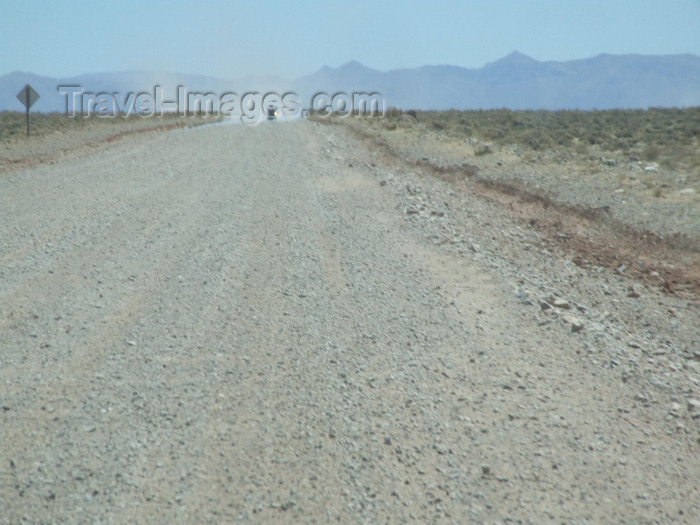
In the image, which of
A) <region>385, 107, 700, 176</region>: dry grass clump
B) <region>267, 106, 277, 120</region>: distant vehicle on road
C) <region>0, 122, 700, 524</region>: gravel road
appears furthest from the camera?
<region>267, 106, 277, 120</region>: distant vehicle on road

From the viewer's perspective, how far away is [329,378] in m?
5.20

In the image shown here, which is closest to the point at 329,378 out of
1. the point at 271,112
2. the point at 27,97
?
the point at 27,97

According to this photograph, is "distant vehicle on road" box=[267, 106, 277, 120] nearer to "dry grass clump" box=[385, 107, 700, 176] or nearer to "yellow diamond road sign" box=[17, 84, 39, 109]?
"dry grass clump" box=[385, 107, 700, 176]

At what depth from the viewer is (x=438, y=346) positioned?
5.84 m

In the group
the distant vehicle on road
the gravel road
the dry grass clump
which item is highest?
the distant vehicle on road

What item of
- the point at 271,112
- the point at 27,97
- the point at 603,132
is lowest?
the point at 603,132

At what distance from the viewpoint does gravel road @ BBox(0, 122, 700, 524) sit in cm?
385

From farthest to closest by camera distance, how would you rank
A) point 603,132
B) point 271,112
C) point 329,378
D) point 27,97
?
point 271,112 → point 603,132 → point 27,97 → point 329,378

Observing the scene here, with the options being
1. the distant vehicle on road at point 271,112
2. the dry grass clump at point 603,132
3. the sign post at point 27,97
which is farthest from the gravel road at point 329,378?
the distant vehicle on road at point 271,112

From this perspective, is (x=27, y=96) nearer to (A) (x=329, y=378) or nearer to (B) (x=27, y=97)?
(B) (x=27, y=97)

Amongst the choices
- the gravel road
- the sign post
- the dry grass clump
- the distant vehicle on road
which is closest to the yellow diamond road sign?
the sign post

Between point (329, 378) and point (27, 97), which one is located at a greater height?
point (27, 97)

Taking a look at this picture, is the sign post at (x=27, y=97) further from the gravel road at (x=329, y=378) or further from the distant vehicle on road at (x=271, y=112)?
the gravel road at (x=329, y=378)

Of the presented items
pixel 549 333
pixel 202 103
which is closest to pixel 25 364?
pixel 549 333
